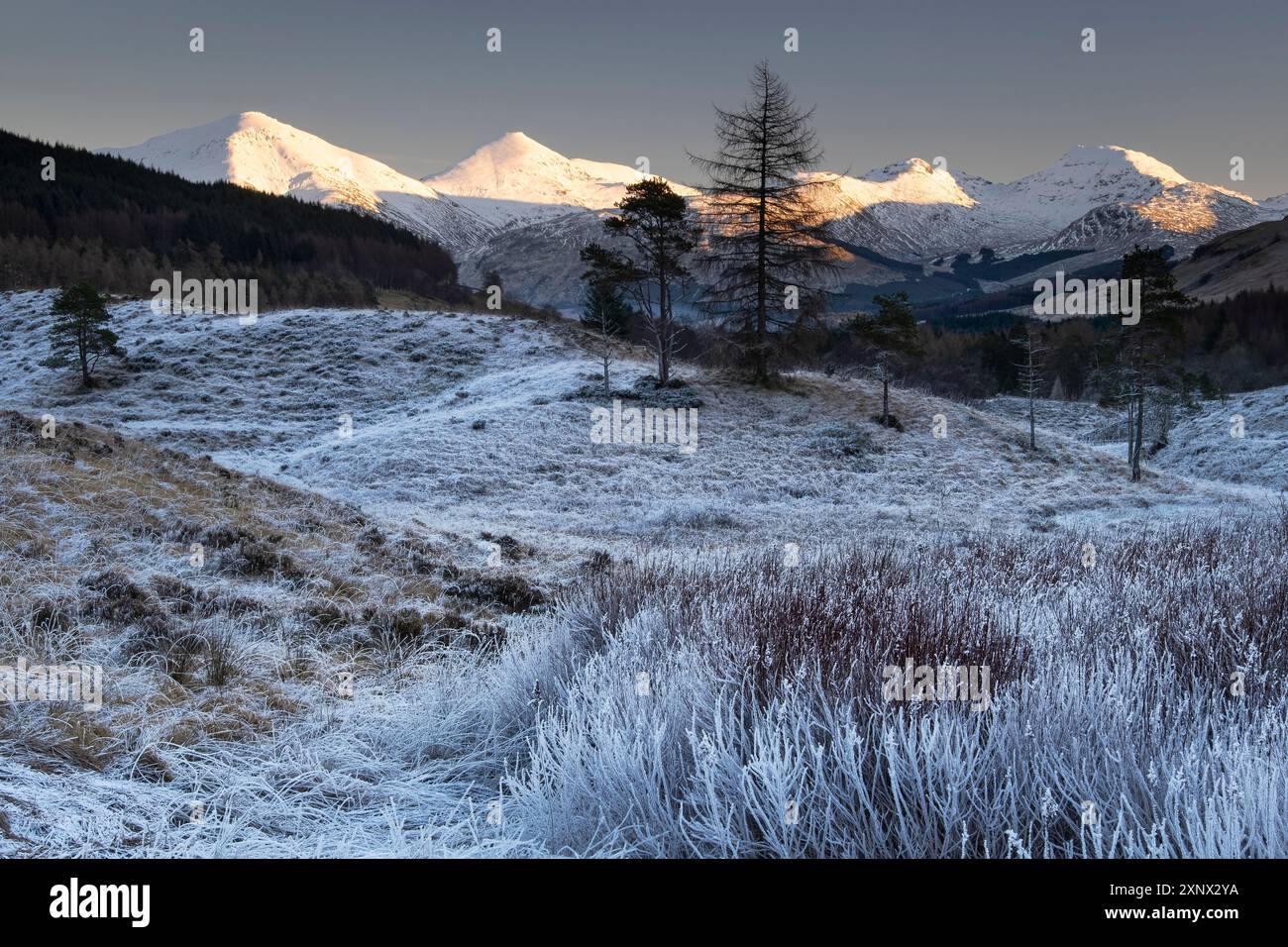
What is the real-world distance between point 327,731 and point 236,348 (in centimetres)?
4177

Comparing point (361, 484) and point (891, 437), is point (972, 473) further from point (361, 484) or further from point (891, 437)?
point (361, 484)

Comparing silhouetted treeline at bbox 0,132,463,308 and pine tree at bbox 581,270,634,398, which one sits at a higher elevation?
silhouetted treeline at bbox 0,132,463,308

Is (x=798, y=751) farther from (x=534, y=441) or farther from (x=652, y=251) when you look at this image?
(x=652, y=251)

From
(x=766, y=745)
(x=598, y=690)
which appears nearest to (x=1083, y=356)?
(x=598, y=690)

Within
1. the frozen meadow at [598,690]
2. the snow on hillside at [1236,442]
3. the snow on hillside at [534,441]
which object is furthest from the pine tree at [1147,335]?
the frozen meadow at [598,690]

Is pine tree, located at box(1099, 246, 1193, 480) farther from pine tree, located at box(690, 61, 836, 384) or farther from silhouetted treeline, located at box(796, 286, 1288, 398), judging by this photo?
silhouetted treeline, located at box(796, 286, 1288, 398)

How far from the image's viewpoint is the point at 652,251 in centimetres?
3278

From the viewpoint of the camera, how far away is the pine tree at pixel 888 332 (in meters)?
31.9

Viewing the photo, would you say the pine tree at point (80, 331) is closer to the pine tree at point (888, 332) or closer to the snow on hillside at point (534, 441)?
the snow on hillside at point (534, 441)

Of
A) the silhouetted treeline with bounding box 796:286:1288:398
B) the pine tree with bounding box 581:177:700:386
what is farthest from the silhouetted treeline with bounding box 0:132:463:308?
the silhouetted treeline with bounding box 796:286:1288:398

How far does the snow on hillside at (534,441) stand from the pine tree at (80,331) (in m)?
1.31

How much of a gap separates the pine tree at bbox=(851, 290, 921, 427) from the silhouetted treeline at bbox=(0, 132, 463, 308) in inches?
1858

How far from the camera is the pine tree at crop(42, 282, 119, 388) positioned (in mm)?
31609
